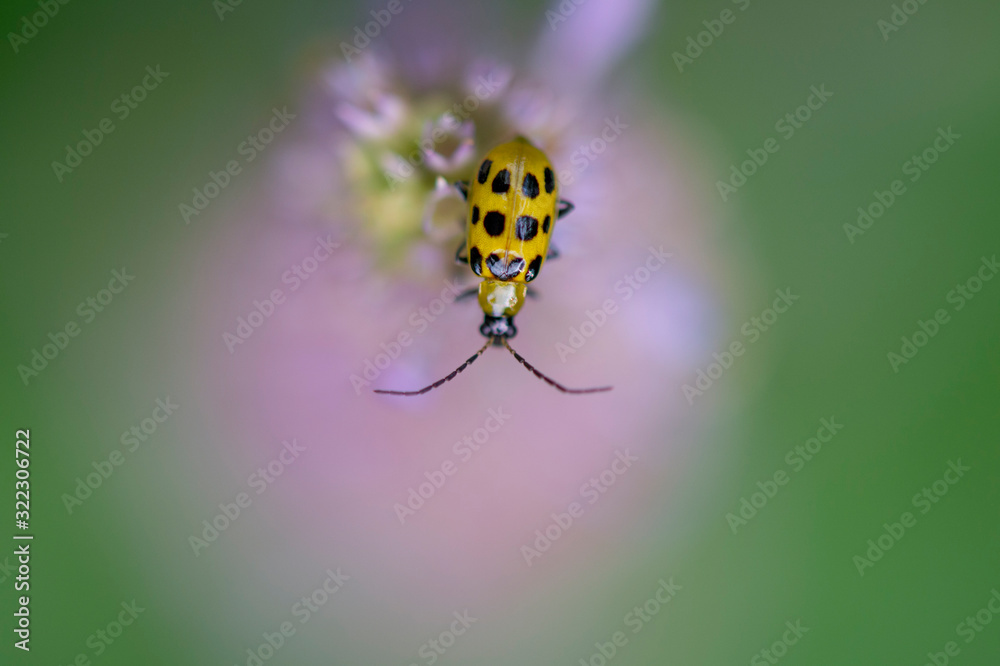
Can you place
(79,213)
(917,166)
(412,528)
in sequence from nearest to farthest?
(79,213) < (917,166) < (412,528)

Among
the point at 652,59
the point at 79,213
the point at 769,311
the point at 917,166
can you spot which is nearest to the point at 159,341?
the point at 79,213

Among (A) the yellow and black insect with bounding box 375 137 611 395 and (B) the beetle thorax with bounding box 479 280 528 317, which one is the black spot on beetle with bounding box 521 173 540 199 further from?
(B) the beetle thorax with bounding box 479 280 528 317

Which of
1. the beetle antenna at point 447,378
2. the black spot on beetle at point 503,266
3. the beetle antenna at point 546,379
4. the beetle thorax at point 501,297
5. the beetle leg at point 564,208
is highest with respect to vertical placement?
the beetle leg at point 564,208

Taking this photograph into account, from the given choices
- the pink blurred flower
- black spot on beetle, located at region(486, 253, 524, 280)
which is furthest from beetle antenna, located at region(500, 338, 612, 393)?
Result: black spot on beetle, located at region(486, 253, 524, 280)

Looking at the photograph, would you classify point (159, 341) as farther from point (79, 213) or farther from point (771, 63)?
point (771, 63)

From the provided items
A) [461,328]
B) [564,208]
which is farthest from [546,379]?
[564,208]

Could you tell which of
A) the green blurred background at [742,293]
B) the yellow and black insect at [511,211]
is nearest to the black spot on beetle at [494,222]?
the yellow and black insect at [511,211]

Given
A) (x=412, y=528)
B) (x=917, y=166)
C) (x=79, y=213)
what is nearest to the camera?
(x=79, y=213)

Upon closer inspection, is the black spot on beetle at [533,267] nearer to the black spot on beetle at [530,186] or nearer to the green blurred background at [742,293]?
the black spot on beetle at [530,186]
